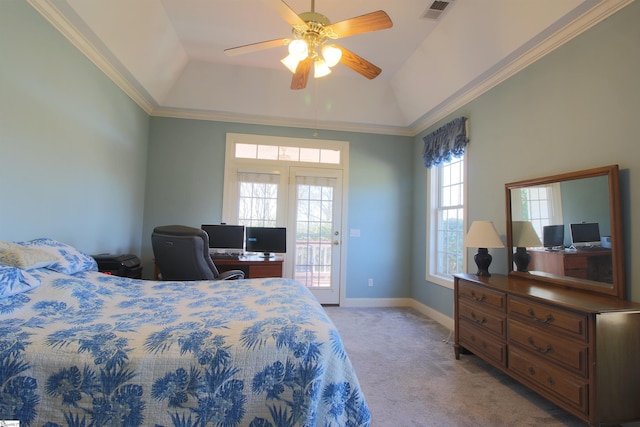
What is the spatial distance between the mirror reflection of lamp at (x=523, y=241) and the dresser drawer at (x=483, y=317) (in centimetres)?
52

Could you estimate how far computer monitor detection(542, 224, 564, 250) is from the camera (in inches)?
86.4

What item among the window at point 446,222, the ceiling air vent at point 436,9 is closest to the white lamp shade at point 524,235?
the window at point 446,222

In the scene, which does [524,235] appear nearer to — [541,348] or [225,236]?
[541,348]

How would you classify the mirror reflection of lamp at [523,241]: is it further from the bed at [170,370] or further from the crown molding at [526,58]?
the bed at [170,370]

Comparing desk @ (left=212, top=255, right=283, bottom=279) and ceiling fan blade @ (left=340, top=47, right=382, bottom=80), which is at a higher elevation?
ceiling fan blade @ (left=340, top=47, right=382, bottom=80)

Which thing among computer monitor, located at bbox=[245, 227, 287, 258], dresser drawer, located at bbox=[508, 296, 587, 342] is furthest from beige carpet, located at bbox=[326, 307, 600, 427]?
computer monitor, located at bbox=[245, 227, 287, 258]

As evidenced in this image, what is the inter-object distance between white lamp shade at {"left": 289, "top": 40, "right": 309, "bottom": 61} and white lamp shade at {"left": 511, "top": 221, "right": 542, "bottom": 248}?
2.27 m

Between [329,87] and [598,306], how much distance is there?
357cm

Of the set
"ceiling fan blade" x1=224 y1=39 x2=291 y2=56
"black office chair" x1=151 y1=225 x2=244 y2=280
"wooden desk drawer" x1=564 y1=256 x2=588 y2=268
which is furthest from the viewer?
"black office chair" x1=151 y1=225 x2=244 y2=280

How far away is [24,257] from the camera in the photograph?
1592mm

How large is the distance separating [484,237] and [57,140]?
3665mm

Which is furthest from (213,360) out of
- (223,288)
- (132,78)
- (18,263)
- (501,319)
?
(132,78)

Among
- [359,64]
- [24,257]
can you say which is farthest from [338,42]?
[24,257]

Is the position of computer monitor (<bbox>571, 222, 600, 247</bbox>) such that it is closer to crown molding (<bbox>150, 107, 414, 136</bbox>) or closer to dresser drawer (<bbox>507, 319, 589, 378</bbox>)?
dresser drawer (<bbox>507, 319, 589, 378</bbox>)
